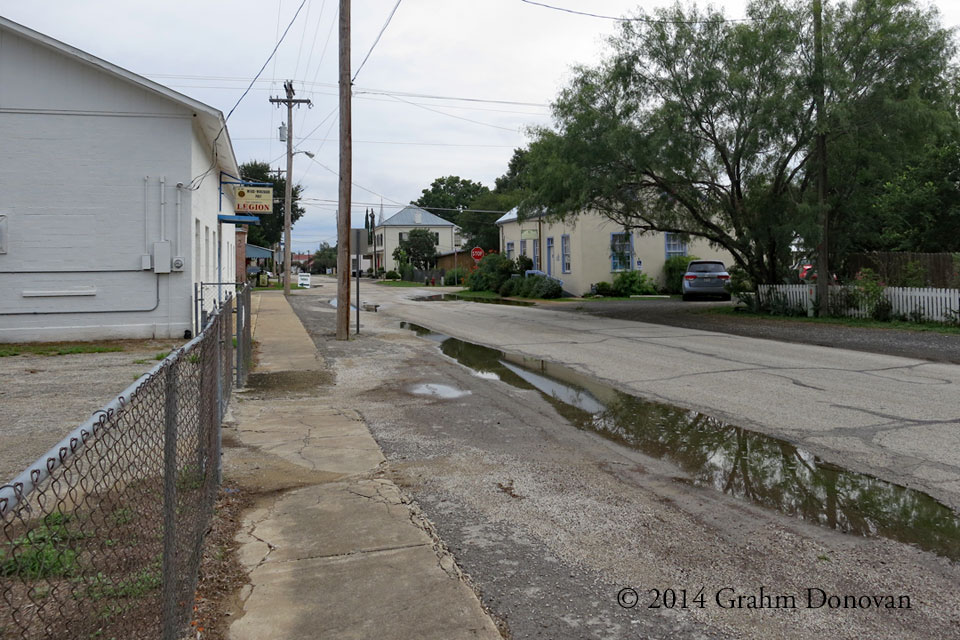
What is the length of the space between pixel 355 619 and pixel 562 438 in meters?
4.24

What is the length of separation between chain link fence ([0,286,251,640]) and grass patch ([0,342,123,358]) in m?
9.83

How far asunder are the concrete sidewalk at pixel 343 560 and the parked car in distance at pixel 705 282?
79.3ft

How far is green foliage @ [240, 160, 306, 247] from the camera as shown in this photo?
2415 inches

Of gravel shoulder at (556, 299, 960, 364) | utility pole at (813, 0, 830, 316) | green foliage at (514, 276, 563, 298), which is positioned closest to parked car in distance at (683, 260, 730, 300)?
gravel shoulder at (556, 299, 960, 364)

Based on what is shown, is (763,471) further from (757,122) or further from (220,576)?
(757,122)

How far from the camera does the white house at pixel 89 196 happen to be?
1462 centimetres

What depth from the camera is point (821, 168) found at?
1950 centimetres

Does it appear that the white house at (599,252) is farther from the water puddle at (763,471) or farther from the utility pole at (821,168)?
the water puddle at (763,471)

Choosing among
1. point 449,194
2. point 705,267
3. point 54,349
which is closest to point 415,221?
point 449,194

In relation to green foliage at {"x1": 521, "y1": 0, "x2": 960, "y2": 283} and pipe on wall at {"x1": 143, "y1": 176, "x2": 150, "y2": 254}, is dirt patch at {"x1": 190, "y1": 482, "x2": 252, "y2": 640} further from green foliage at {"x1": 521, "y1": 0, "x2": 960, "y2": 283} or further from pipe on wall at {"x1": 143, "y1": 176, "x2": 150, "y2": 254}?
green foliage at {"x1": 521, "y1": 0, "x2": 960, "y2": 283}

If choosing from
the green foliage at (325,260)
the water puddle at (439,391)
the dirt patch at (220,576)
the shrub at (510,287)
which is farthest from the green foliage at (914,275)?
the green foliage at (325,260)

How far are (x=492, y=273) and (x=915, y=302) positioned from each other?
24.7 m

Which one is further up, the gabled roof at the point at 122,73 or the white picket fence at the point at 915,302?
the gabled roof at the point at 122,73

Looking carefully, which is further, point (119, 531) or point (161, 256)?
point (161, 256)
